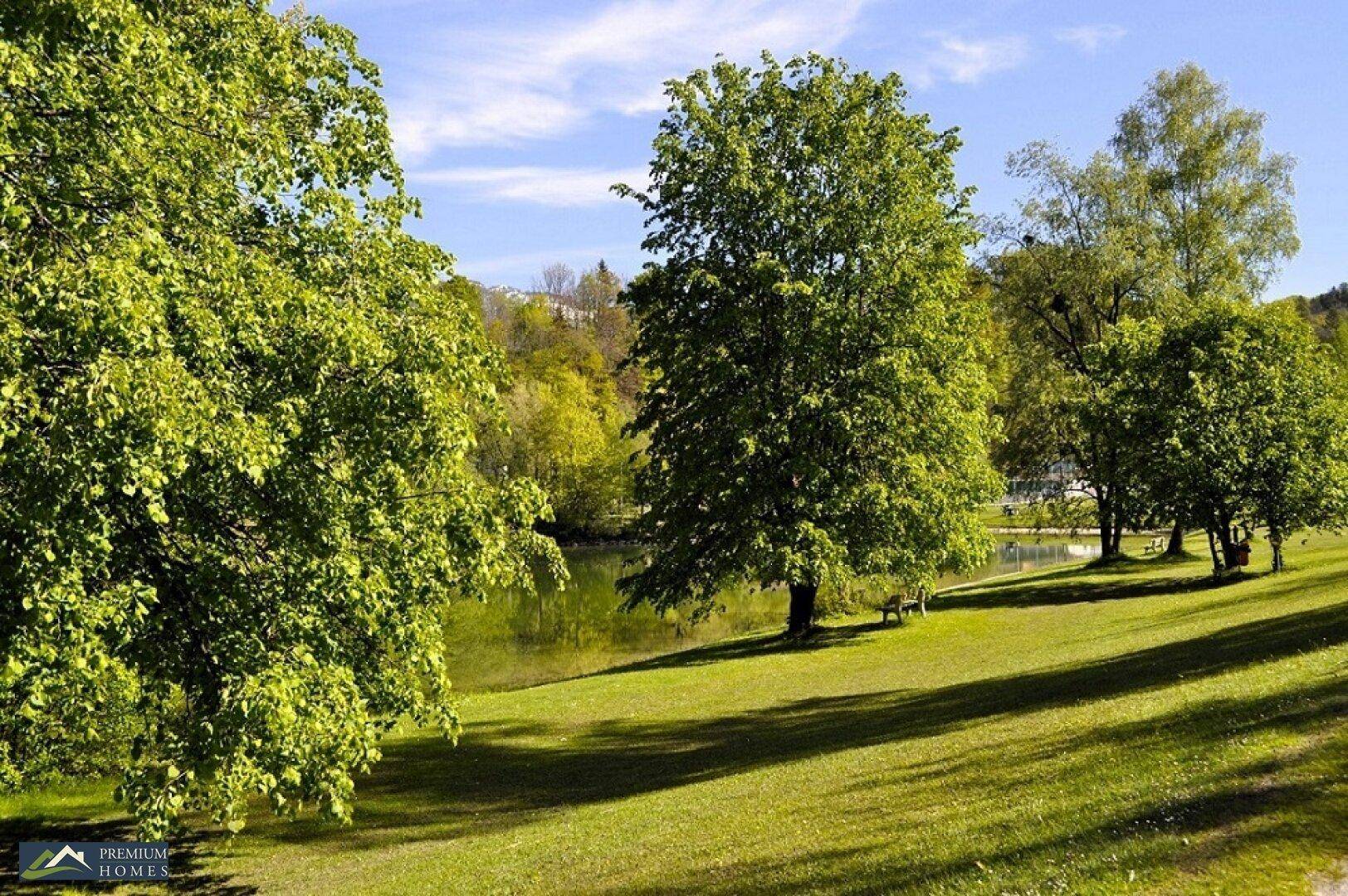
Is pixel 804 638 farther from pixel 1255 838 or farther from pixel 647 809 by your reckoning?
pixel 1255 838

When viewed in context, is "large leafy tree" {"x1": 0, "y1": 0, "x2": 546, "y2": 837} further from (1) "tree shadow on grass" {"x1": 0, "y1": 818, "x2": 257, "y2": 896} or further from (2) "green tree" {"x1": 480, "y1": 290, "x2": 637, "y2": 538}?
(2) "green tree" {"x1": 480, "y1": 290, "x2": 637, "y2": 538}

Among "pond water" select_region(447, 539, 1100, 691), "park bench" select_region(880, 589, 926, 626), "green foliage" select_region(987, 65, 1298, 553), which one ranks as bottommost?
"pond water" select_region(447, 539, 1100, 691)

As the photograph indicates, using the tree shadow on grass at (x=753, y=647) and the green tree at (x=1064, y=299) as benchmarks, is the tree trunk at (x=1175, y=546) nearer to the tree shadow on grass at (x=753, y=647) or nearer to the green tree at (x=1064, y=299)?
the green tree at (x=1064, y=299)

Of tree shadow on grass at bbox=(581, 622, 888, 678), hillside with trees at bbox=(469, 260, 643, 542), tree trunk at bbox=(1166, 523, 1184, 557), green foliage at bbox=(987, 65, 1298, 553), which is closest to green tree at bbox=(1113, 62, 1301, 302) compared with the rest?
green foliage at bbox=(987, 65, 1298, 553)

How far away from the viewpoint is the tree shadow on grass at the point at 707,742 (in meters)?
19.6

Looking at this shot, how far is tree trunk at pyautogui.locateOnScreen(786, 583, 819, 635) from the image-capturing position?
39125 millimetres

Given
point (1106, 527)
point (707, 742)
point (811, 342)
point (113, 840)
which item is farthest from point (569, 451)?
point (113, 840)

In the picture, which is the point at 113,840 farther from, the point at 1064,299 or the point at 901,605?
the point at 1064,299

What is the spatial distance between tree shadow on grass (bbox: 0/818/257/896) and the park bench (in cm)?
2760

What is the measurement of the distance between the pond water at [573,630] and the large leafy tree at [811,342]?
22.2ft

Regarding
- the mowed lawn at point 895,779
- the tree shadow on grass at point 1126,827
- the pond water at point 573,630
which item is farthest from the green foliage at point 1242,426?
the tree shadow on grass at point 1126,827

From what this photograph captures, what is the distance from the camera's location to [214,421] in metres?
11.9

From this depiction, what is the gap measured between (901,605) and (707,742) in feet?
60.3

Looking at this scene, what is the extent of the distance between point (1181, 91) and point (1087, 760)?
5102 cm
